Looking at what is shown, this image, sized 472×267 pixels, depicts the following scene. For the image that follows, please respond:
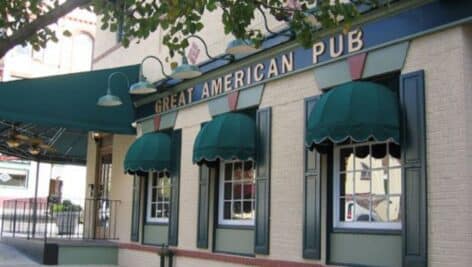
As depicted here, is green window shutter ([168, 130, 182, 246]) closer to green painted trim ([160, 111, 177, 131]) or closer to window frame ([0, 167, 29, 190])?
green painted trim ([160, 111, 177, 131])

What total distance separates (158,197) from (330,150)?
19.9ft

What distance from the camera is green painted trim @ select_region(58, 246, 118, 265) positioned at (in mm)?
14469

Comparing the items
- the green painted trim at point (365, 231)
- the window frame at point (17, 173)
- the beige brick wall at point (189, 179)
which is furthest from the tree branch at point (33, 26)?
the window frame at point (17, 173)

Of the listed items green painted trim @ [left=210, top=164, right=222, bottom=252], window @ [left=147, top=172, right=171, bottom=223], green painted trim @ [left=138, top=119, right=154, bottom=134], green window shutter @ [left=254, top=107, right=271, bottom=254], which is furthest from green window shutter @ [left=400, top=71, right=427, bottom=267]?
green painted trim @ [left=138, top=119, right=154, bottom=134]

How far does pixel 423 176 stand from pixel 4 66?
36.8 metres

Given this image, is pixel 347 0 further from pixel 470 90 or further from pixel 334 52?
pixel 470 90

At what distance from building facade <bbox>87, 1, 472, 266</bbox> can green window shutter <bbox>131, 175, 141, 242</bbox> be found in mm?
868

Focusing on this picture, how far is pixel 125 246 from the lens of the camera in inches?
587

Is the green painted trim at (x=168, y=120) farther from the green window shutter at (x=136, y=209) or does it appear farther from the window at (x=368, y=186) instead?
the window at (x=368, y=186)

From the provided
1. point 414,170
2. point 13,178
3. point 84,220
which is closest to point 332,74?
point 414,170

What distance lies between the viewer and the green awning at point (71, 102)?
13.1 meters

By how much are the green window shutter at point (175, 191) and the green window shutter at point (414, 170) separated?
19.6 ft

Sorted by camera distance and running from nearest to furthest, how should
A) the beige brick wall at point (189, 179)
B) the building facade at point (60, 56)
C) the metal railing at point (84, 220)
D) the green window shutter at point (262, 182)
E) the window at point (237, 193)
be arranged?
the green window shutter at point (262, 182) → the window at point (237, 193) → the beige brick wall at point (189, 179) → the metal railing at point (84, 220) → the building facade at point (60, 56)

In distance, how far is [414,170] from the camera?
779 centimetres
